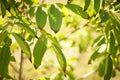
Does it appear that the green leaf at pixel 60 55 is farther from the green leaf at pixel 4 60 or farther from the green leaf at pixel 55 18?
the green leaf at pixel 4 60

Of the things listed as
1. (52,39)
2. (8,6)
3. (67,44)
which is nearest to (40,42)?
(52,39)

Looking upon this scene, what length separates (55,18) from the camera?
2.98 feet

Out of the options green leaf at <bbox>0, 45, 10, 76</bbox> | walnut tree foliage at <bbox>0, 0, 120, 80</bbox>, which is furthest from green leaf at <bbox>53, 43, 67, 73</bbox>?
green leaf at <bbox>0, 45, 10, 76</bbox>

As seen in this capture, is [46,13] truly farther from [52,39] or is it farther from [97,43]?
[97,43]

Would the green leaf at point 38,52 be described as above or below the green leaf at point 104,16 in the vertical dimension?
below

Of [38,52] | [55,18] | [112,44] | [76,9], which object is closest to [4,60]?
[38,52]

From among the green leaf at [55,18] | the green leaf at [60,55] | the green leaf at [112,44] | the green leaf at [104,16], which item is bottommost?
the green leaf at [112,44]

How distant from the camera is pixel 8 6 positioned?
1.04 meters

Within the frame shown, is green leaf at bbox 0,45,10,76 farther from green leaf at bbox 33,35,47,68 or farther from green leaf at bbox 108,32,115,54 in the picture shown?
green leaf at bbox 108,32,115,54

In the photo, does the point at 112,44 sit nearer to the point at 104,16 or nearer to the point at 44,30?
the point at 104,16

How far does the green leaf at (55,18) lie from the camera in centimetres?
89

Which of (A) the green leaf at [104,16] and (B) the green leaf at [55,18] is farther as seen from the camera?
(A) the green leaf at [104,16]

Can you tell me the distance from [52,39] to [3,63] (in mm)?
184

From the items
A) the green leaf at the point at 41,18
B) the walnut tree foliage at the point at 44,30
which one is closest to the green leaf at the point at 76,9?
the walnut tree foliage at the point at 44,30
